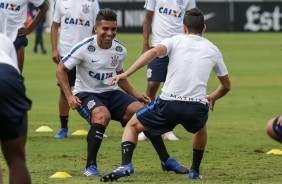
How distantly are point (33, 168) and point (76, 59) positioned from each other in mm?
1364

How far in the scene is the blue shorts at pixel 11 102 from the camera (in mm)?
7082

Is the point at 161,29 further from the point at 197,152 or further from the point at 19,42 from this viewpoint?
the point at 197,152

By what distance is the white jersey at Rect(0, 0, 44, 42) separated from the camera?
13.7 m

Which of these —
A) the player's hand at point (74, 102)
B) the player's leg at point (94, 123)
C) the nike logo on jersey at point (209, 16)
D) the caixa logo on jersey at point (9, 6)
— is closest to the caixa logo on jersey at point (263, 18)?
the nike logo on jersey at point (209, 16)

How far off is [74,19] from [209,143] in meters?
2.77

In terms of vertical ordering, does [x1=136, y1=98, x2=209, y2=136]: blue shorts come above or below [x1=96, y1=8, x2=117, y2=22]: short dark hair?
below

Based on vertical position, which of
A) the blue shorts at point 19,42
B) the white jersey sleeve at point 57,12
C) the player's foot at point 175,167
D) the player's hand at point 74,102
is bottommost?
the player's foot at point 175,167

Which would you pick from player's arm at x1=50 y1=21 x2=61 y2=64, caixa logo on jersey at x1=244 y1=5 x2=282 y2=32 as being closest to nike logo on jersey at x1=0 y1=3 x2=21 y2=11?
player's arm at x1=50 y1=21 x2=61 y2=64

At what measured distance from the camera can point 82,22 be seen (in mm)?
14281

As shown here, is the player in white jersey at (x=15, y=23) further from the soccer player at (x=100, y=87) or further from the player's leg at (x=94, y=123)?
the player's leg at (x=94, y=123)

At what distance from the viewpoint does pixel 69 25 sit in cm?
1433

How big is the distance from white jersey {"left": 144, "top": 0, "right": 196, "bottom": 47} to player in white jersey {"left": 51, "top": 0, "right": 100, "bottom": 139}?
96 cm

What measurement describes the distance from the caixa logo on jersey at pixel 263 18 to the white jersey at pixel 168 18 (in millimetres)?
30610

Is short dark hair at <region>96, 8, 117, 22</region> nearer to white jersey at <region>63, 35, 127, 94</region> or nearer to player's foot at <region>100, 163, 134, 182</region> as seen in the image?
white jersey at <region>63, 35, 127, 94</region>
